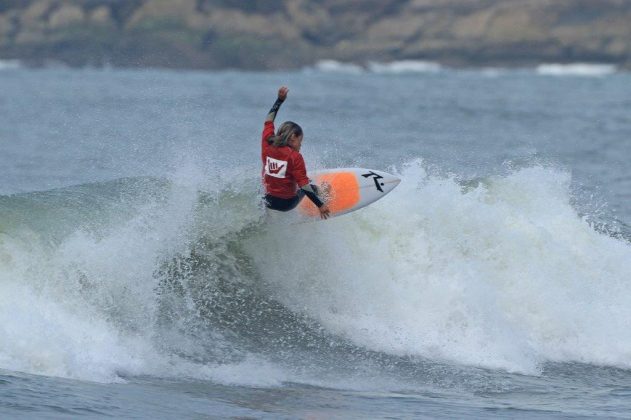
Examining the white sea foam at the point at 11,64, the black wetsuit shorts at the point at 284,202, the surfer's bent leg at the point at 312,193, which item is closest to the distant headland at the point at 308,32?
the white sea foam at the point at 11,64

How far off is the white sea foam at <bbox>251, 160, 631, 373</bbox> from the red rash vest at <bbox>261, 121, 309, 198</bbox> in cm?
115

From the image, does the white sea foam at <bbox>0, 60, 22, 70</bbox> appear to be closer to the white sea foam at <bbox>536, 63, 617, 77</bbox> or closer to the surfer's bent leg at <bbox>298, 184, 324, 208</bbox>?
the white sea foam at <bbox>536, 63, 617, 77</bbox>

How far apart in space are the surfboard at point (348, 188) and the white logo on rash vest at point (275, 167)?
0.89 m

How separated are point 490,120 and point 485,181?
26.1 meters

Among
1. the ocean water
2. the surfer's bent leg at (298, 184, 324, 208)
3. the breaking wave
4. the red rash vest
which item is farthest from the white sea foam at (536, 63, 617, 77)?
the red rash vest

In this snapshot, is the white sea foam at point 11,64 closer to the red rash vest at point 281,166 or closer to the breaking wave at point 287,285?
the breaking wave at point 287,285

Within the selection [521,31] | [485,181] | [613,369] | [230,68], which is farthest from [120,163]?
[521,31]

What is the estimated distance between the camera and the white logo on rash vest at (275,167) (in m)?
12.0

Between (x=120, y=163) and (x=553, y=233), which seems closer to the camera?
(x=553, y=233)

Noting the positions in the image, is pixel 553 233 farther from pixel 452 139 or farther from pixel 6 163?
pixel 452 139

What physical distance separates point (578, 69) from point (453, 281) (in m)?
113

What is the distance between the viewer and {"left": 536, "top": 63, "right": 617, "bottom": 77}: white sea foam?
119375mm

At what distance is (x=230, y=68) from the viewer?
105 metres

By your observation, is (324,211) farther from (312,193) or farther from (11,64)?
(11,64)
